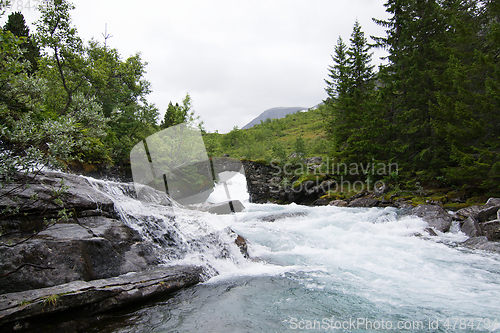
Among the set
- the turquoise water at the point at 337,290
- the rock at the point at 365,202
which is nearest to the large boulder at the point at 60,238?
the turquoise water at the point at 337,290

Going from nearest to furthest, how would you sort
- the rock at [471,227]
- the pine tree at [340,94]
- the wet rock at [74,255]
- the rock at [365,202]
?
the wet rock at [74,255] → the rock at [471,227] → the rock at [365,202] → the pine tree at [340,94]

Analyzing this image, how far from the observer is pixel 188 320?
3922 mm

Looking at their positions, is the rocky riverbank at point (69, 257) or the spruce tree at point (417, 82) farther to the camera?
the spruce tree at point (417, 82)

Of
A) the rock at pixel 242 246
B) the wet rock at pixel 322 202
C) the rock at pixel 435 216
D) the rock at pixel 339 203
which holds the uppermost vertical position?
the rock at pixel 242 246

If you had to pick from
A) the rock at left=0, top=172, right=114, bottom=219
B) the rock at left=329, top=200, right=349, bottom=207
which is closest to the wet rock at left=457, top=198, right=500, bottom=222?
the rock at left=329, top=200, right=349, bottom=207

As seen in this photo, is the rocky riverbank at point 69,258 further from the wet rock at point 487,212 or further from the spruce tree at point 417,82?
the spruce tree at point 417,82

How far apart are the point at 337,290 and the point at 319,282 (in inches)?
19.9

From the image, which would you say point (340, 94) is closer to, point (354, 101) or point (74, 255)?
point (354, 101)

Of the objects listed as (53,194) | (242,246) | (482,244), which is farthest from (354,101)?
(53,194)

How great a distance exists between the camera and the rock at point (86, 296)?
10.3 ft

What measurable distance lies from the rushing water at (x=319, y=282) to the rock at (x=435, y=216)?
1.17ft

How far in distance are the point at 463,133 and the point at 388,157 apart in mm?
6598

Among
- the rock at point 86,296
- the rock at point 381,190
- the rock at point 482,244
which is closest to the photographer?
the rock at point 86,296

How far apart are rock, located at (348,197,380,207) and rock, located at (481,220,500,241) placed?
685cm
